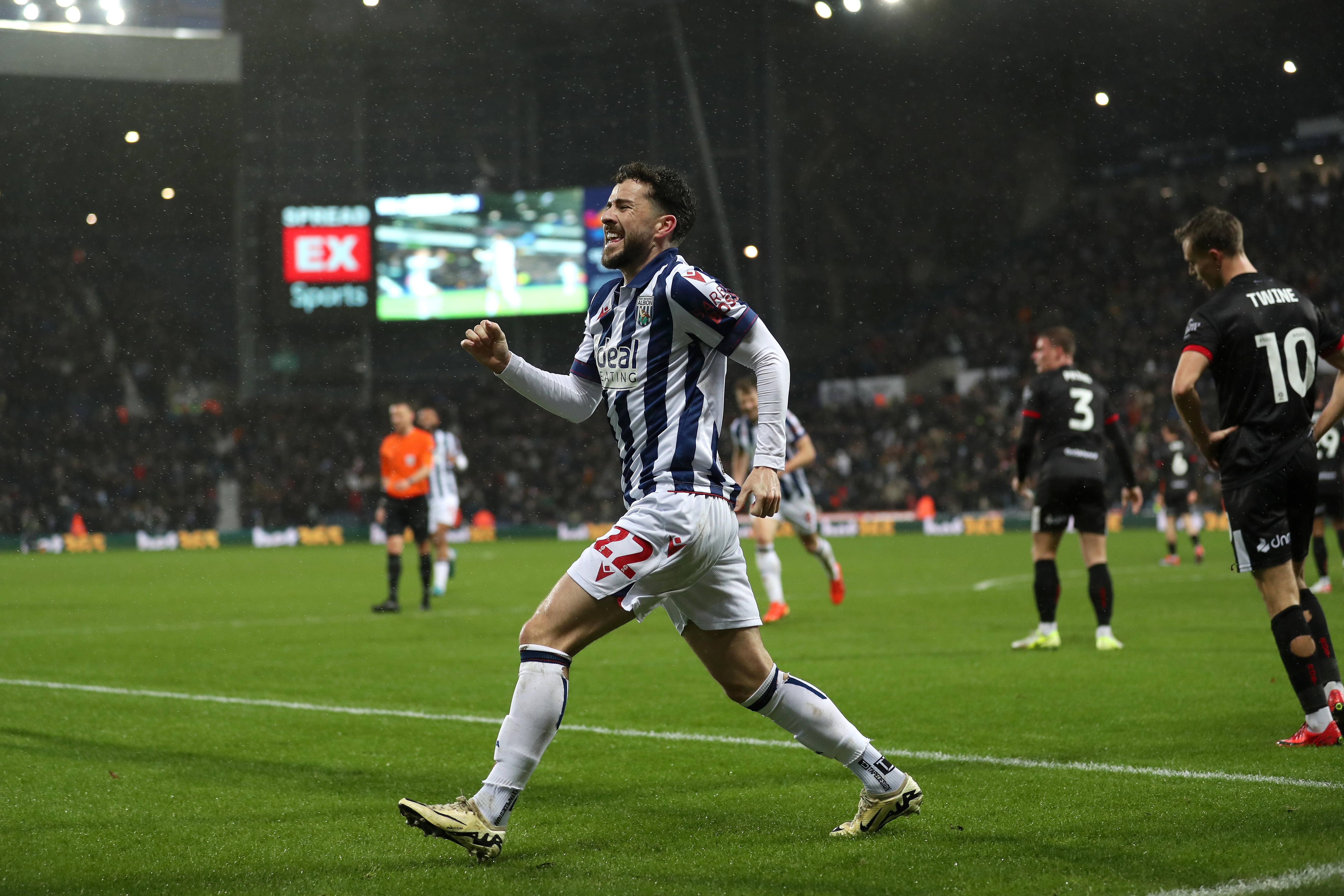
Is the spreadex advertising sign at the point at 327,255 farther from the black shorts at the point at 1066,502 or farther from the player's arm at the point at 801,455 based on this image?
the black shorts at the point at 1066,502

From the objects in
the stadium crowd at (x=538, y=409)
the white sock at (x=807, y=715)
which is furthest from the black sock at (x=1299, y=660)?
the stadium crowd at (x=538, y=409)

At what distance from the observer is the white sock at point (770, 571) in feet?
41.3

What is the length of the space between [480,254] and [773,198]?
8.37 m

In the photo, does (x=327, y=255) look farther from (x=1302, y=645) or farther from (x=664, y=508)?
(x=664, y=508)

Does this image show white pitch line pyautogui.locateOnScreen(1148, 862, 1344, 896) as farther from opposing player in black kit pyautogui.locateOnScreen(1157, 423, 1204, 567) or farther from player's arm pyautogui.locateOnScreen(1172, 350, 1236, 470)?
opposing player in black kit pyautogui.locateOnScreen(1157, 423, 1204, 567)

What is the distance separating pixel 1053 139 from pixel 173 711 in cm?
3661

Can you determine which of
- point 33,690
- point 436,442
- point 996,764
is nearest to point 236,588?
point 436,442

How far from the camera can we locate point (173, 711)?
7.45m

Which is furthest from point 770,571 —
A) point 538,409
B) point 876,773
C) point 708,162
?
point 538,409

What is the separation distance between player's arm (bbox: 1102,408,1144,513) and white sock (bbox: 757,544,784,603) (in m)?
3.75

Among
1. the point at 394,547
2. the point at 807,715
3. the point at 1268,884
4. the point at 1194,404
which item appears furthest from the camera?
the point at 394,547

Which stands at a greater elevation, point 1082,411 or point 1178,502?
point 1082,411

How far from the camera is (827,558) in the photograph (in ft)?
44.7

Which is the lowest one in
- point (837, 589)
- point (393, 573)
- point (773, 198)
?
point (837, 589)
